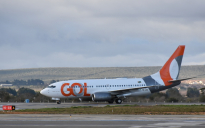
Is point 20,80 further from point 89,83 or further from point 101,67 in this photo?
point 89,83

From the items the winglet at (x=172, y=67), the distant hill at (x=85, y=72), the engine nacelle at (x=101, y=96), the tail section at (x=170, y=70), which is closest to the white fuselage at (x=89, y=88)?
the engine nacelle at (x=101, y=96)

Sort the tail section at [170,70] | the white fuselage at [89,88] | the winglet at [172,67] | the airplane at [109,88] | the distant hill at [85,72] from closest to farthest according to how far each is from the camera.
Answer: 1. the airplane at [109,88]
2. the white fuselage at [89,88]
3. the tail section at [170,70]
4. the winglet at [172,67]
5. the distant hill at [85,72]

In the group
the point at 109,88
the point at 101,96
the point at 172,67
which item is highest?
the point at 172,67

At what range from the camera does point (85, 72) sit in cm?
18062

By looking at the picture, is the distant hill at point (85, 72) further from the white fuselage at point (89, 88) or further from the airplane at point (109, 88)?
the white fuselage at point (89, 88)

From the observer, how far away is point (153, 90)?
59125 mm

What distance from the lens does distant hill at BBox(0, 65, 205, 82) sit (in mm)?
168500

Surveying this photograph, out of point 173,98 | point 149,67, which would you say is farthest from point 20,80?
point 173,98

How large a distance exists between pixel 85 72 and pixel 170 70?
12122 cm

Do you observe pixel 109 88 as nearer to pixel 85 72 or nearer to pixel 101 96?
pixel 101 96

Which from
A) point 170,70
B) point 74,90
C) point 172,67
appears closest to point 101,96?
point 74,90

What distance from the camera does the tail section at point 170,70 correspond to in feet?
197

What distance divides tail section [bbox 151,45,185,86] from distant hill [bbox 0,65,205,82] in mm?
102811

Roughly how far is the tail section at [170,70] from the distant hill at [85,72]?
337ft
